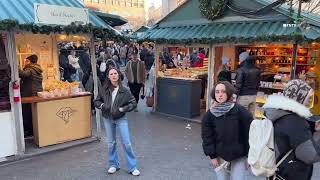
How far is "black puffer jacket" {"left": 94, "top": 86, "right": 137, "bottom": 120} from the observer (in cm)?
524

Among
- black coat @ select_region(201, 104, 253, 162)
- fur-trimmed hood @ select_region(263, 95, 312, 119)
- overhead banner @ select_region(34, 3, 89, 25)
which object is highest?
overhead banner @ select_region(34, 3, 89, 25)

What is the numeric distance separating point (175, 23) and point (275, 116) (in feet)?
24.5

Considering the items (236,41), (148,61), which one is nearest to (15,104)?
(236,41)

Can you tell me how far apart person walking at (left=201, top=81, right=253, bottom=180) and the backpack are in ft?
2.29

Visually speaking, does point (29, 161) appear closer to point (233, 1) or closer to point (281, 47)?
point (233, 1)

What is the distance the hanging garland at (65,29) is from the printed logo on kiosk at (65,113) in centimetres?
160

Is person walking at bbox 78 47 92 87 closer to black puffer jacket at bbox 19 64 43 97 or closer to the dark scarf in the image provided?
black puffer jacket at bbox 19 64 43 97

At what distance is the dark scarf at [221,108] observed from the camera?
361 centimetres

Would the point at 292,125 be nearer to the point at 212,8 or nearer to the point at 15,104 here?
the point at 15,104

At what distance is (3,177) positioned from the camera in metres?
5.51

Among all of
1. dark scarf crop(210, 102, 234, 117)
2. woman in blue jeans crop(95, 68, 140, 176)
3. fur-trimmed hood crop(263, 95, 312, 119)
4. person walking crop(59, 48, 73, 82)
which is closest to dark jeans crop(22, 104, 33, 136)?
woman in blue jeans crop(95, 68, 140, 176)

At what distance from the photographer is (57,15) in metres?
6.30

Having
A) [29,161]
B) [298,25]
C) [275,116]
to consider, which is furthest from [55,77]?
[275,116]

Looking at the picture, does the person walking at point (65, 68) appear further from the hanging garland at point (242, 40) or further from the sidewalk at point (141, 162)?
the sidewalk at point (141, 162)
